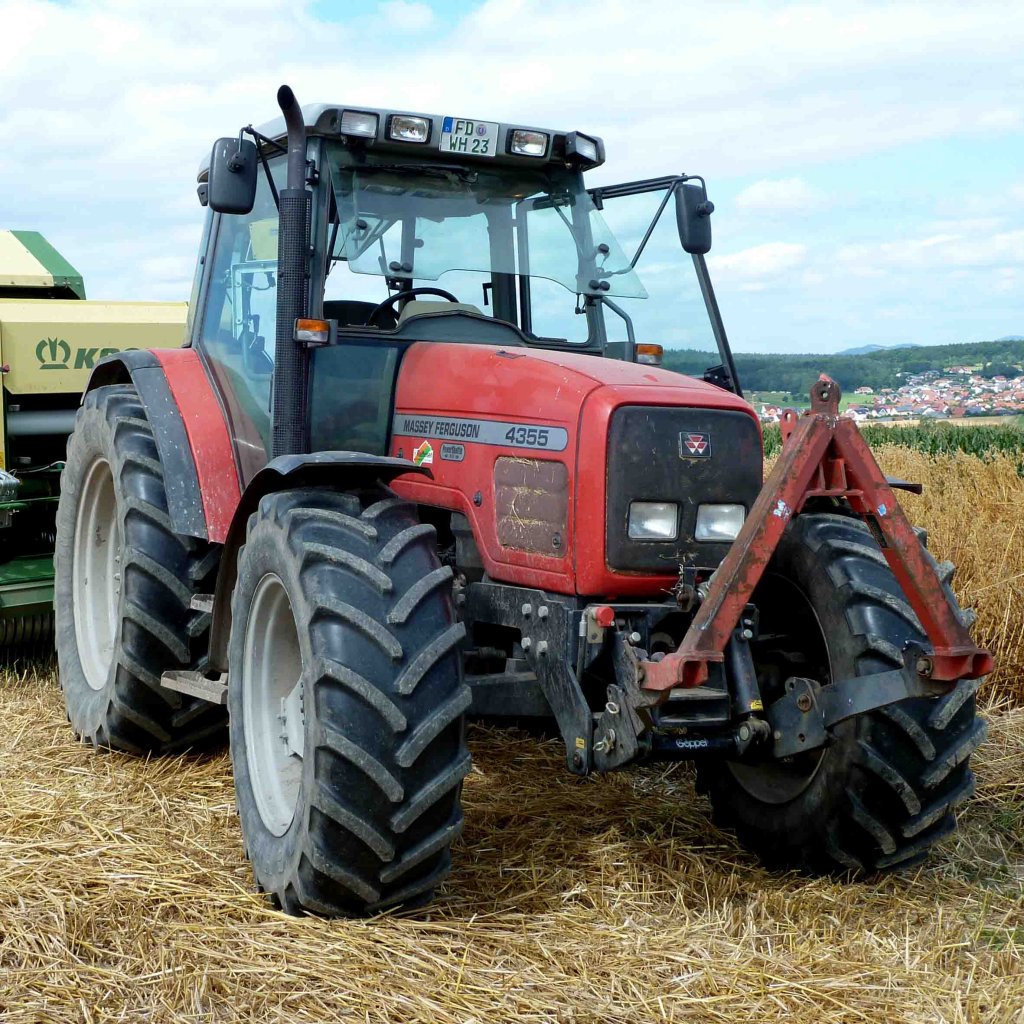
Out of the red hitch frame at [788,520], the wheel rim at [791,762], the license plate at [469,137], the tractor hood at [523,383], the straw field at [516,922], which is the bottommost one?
the straw field at [516,922]

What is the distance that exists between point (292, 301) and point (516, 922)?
2002 millimetres

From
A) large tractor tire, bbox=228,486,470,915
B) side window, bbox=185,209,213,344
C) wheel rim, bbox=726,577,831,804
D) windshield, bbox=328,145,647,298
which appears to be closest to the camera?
large tractor tire, bbox=228,486,470,915

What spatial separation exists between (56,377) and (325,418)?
3.04 m

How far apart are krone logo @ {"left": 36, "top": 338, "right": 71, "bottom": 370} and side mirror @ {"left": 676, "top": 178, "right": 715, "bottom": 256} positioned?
3.53 meters

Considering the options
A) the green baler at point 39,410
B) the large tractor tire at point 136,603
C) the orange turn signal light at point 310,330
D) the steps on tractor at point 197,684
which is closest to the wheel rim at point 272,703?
the steps on tractor at point 197,684

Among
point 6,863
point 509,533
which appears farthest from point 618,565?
point 6,863

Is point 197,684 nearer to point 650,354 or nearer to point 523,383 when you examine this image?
point 523,383

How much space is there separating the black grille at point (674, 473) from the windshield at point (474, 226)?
3.89ft

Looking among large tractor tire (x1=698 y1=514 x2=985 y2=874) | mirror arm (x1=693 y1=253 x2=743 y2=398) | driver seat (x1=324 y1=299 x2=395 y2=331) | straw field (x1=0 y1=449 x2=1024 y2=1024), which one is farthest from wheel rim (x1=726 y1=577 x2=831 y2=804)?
driver seat (x1=324 y1=299 x2=395 y2=331)

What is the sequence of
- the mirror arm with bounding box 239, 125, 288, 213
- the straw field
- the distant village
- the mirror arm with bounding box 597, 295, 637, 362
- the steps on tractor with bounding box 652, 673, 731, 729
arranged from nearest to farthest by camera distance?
1. the straw field
2. the steps on tractor with bounding box 652, 673, 731, 729
3. the mirror arm with bounding box 239, 125, 288, 213
4. the mirror arm with bounding box 597, 295, 637, 362
5. the distant village

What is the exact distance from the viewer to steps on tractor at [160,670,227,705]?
4588mm

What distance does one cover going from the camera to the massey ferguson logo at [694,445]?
3879 millimetres

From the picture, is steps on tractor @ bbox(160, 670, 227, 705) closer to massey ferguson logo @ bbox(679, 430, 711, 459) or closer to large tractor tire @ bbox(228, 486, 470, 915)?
large tractor tire @ bbox(228, 486, 470, 915)

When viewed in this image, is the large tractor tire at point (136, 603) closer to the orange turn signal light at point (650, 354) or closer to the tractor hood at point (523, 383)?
the tractor hood at point (523, 383)
